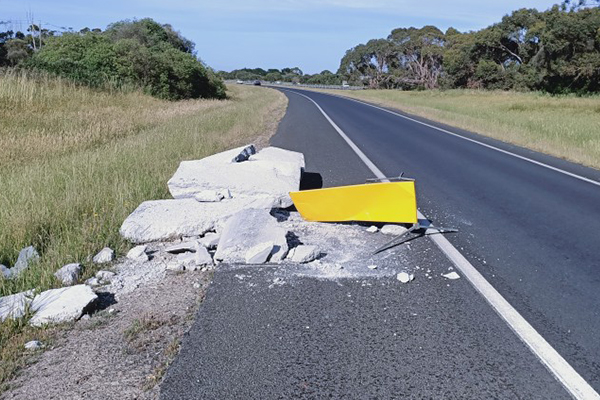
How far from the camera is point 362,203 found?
6570 millimetres

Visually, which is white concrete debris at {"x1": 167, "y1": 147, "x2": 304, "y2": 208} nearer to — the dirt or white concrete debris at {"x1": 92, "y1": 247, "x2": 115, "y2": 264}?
white concrete debris at {"x1": 92, "y1": 247, "x2": 115, "y2": 264}

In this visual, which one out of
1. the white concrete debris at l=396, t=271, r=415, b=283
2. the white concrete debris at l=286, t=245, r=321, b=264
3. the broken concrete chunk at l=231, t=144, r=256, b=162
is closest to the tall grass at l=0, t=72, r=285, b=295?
the broken concrete chunk at l=231, t=144, r=256, b=162

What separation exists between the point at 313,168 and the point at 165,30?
37.5 metres

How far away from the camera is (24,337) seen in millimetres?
3822

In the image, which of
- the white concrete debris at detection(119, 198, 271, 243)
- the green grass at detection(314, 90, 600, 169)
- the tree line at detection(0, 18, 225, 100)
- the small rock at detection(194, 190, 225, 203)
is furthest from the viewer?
the tree line at detection(0, 18, 225, 100)

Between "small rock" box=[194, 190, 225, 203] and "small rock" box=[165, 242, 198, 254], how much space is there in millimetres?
1225

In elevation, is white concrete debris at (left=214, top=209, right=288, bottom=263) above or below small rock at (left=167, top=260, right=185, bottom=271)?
above

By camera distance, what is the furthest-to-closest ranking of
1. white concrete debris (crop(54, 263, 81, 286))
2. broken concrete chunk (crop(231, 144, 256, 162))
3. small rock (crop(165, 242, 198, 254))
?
broken concrete chunk (crop(231, 144, 256, 162)) → small rock (crop(165, 242, 198, 254)) → white concrete debris (crop(54, 263, 81, 286))

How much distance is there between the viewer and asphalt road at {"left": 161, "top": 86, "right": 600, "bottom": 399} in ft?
10.8

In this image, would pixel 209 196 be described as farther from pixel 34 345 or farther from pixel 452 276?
pixel 34 345

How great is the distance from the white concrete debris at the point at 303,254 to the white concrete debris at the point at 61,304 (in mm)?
1915

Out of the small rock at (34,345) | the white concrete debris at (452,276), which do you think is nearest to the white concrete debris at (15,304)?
the small rock at (34,345)

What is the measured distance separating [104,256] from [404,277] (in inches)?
114

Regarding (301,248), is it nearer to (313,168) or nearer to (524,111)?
(313,168)
